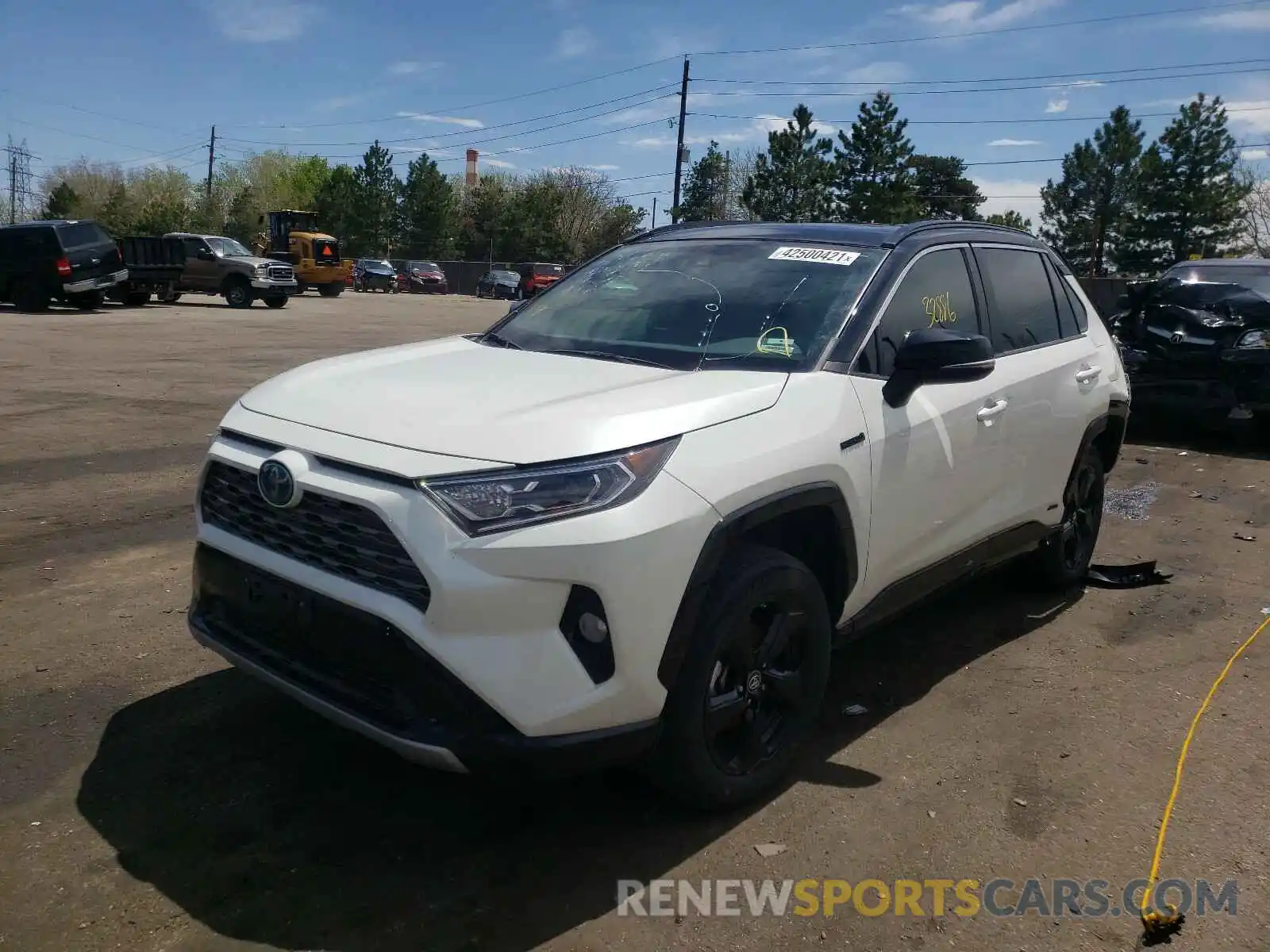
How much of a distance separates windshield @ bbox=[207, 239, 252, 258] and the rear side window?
26.9 metres

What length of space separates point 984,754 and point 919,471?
1.02 m

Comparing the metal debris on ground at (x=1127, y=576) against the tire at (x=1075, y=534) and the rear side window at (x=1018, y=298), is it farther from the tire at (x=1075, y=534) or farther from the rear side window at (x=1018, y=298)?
the rear side window at (x=1018, y=298)

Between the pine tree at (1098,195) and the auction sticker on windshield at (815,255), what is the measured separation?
187 feet

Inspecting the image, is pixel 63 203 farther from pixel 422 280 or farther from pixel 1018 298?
pixel 1018 298

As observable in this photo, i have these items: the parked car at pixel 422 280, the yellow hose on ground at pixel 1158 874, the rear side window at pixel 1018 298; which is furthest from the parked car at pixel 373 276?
Answer: the yellow hose on ground at pixel 1158 874

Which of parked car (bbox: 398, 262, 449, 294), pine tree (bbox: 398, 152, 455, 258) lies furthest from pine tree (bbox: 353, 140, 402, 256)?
parked car (bbox: 398, 262, 449, 294)

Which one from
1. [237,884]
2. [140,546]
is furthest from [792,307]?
[140,546]

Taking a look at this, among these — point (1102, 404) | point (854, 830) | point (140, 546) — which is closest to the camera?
point (854, 830)

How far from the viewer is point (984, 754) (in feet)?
12.0

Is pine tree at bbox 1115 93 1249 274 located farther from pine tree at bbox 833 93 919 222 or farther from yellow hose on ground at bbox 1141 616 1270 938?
yellow hose on ground at bbox 1141 616 1270 938

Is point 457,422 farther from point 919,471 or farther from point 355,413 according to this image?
point 919,471

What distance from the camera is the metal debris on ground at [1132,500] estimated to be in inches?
288

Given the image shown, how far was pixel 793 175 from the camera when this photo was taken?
52.1m

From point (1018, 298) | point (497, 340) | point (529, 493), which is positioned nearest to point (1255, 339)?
point (1018, 298)
